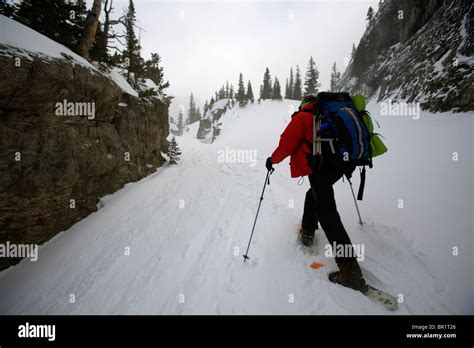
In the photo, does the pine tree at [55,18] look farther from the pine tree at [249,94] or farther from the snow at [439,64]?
the pine tree at [249,94]

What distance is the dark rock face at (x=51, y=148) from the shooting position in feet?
14.4

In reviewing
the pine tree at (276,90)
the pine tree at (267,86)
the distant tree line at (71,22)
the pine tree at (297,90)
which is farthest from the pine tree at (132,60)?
the pine tree at (297,90)

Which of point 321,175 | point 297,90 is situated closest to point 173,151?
point 321,175

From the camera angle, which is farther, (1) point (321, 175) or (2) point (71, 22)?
(2) point (71, 22)

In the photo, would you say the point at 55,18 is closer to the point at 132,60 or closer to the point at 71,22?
the point at 71,22

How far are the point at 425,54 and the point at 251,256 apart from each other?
62.4 feet

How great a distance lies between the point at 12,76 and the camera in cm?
400

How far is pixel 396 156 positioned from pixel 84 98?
1117cm

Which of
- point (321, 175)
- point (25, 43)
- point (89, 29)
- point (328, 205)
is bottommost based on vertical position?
point (328, 205)

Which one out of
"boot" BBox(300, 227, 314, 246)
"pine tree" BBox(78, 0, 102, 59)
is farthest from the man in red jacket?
"pine tree" BBox(78, 0, 102, 59)

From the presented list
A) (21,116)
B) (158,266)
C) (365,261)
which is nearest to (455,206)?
(365,261)

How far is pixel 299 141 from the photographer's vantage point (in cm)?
296

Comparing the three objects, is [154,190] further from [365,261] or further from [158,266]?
[365,261]

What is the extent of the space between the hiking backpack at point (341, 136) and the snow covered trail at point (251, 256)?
5.55 feet
